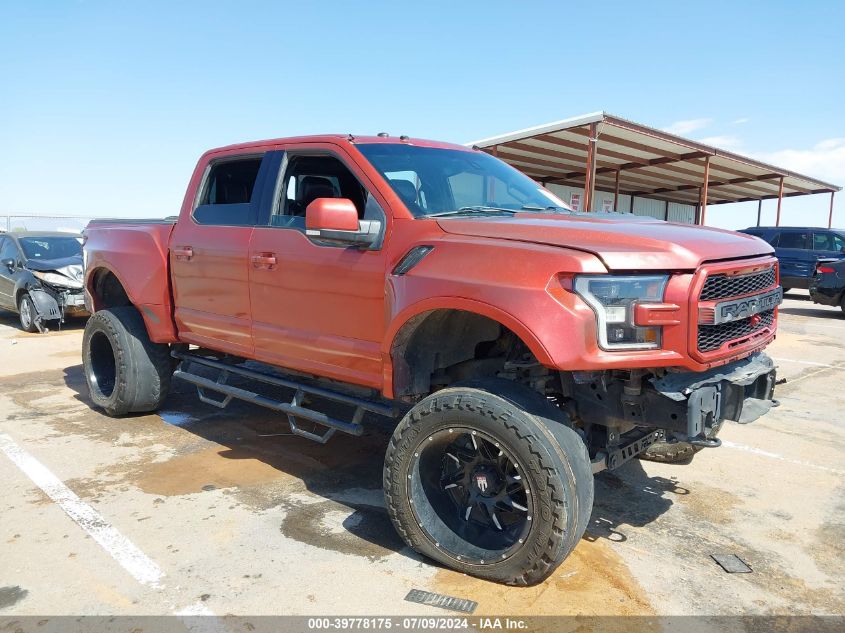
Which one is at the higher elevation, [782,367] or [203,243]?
[203,243]

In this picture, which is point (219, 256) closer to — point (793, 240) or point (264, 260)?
point (264, 260)

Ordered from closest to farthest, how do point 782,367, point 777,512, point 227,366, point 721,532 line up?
point 721,532 → point 777,512 → point 227,366 → point 782,367

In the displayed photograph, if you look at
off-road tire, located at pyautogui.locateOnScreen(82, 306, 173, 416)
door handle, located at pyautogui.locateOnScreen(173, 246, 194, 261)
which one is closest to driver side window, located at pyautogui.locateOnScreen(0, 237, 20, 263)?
off-road tire, located at pyautogui.locateOnScreen(82, 306, 173, 416)

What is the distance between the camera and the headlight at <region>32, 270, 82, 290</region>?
33.8 ft

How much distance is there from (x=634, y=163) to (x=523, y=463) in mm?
18828

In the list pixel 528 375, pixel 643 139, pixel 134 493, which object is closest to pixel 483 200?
pixel 528 375

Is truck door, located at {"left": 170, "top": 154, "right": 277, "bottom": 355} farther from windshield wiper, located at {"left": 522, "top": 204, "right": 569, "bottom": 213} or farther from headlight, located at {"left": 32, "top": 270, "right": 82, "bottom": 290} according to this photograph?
headlight, located at {"left": 32, "top": 270, "right": 82, "bottom": 290}

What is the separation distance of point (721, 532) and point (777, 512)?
55 centimetres

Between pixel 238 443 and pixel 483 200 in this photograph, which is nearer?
pixel 483 200

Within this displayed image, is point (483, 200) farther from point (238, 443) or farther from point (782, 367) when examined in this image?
point (782, 367)

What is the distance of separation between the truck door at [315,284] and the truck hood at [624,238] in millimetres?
592

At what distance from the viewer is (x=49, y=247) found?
1130 centimetres

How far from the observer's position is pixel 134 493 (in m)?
3.91

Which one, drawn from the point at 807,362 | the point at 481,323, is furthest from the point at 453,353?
the point at 807,362
